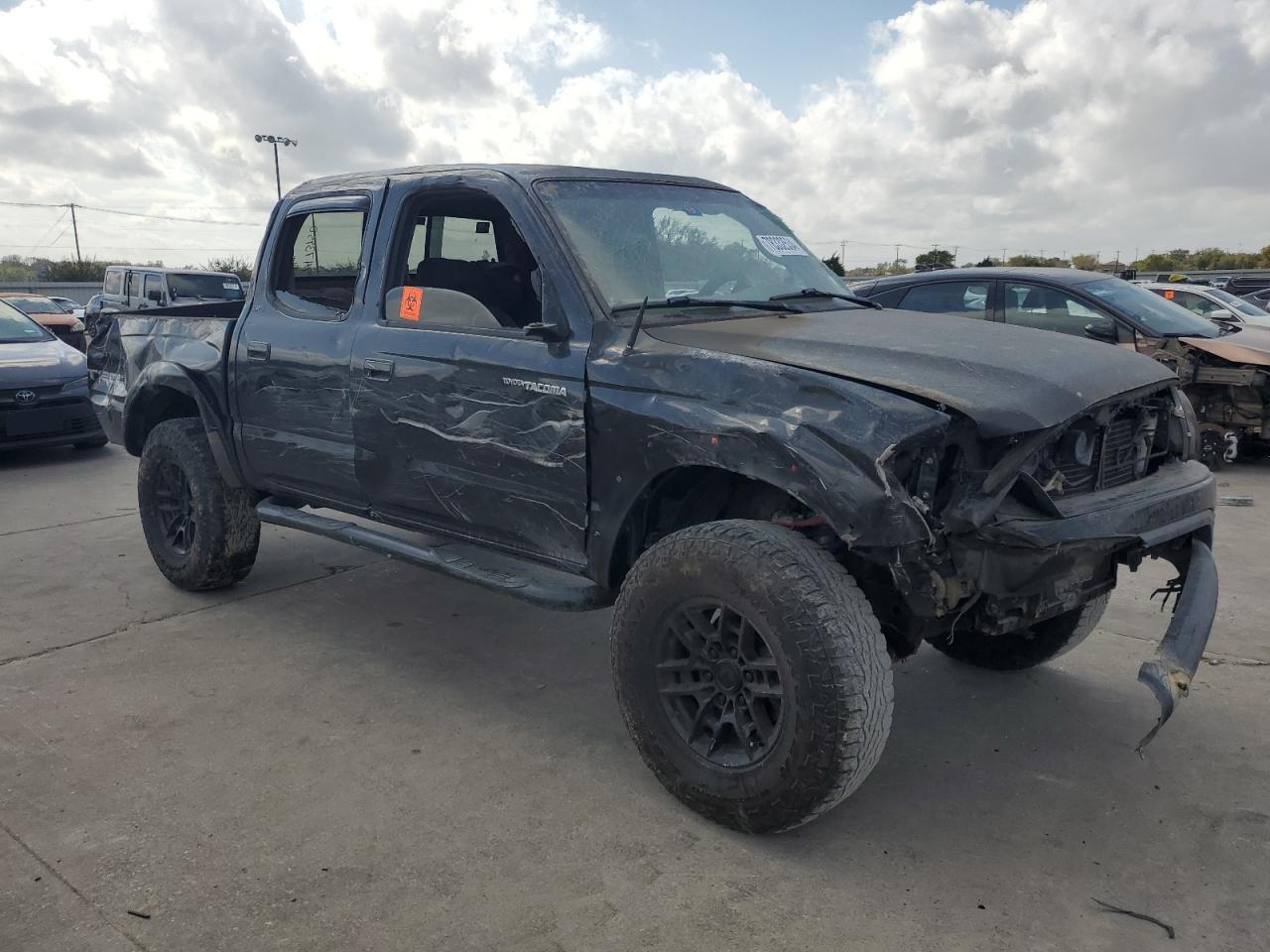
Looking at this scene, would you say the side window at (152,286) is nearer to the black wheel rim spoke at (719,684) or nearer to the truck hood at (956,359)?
the truck hood at (956,359)

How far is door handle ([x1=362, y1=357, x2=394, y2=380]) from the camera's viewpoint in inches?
148

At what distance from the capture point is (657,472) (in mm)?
3008

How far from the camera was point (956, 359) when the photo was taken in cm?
289

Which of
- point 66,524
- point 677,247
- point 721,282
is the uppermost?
point 677,247

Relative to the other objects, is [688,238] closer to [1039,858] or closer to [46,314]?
[1039,858]

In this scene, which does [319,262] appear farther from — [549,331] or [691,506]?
[691,506]

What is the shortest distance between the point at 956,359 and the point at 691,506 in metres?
0.95

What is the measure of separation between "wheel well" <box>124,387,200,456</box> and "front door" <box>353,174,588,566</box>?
5.83 ft

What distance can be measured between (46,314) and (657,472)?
61.2ft

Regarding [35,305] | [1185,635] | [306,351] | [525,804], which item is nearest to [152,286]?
[35,305]

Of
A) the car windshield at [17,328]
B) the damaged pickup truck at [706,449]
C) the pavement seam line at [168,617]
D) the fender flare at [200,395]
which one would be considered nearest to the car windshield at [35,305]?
the car windshield at [17,328]

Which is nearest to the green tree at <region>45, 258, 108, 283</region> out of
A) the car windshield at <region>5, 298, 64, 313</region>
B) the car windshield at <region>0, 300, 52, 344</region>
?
the car windshield at <region>5, 298, 64, 313</region>

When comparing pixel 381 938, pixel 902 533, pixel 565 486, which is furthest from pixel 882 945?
pixel 565 486

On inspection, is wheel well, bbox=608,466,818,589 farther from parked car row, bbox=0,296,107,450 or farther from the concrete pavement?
parked car row, bbox=0,296,107,450
